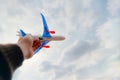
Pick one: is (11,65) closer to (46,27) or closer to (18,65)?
(18,65)

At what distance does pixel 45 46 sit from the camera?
84375 mm

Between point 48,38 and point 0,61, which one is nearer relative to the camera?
point 0,61

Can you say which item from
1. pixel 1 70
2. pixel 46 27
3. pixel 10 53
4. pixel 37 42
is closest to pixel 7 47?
pixel 10 53

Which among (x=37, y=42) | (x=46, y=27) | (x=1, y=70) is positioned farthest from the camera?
(x=46, y=27)

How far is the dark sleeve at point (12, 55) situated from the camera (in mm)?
3102

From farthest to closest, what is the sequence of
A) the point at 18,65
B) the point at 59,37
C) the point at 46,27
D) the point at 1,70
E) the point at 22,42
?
the point at 46,27 → the point at 59,37 → the point at 22,42 → the point at 18,65 → the point at 1,70

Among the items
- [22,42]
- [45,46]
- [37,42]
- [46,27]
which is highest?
[46,27]

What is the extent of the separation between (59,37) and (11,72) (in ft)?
251

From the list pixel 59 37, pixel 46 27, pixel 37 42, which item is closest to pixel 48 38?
pixel 59 37

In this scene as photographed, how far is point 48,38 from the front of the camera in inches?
3191

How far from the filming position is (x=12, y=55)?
3258mm

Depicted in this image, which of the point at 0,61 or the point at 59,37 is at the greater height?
the point at 59,37

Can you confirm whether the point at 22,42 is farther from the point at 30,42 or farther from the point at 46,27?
the point at 46,27

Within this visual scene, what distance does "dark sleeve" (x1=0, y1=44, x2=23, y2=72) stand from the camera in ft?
10.2
